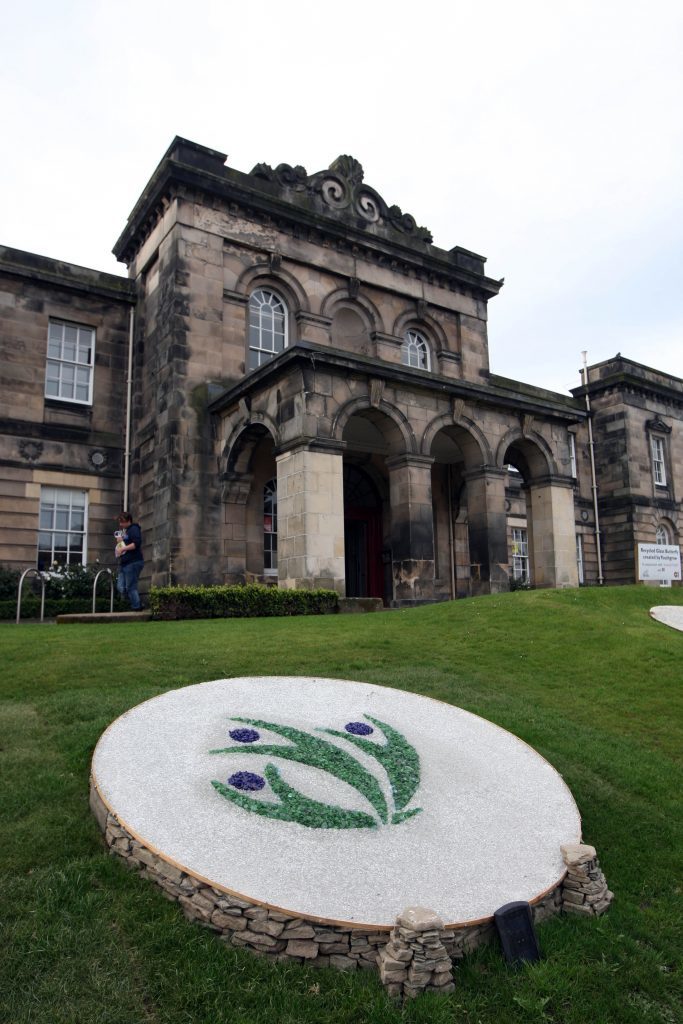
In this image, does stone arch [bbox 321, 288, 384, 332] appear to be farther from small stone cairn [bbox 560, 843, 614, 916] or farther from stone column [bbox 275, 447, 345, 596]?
small stone cairn [bbox 560, 843, 614, 916]

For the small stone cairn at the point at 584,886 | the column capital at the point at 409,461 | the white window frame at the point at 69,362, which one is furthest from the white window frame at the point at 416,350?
the small stone cairn at the point at 584,886

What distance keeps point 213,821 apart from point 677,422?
32.7 metres

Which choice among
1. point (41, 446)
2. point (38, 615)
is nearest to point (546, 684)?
point (38, 615)

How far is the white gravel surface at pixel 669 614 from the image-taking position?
11.0 metres

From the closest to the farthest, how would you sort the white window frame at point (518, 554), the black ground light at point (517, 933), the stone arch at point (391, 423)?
the black ground light at point (517, 933)
the stone arch at point (391, 423)
the white window frame at point (518, 554)

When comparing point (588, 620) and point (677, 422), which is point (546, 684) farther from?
point (677, 422)

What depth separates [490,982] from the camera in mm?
3604

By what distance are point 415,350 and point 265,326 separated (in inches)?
199

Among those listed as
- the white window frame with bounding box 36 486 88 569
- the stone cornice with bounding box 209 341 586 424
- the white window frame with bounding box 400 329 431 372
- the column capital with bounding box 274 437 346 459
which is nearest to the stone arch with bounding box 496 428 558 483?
the stone cornice with bounding box 209 341 586 424

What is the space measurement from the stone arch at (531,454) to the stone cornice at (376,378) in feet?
2.05

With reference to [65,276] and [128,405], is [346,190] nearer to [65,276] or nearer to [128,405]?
[65,276]

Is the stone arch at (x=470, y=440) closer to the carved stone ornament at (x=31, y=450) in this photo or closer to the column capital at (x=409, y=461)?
the column capital at (x=409, y=461)

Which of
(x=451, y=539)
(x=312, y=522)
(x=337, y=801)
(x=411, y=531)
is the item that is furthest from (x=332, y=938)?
(x=451, y=539)

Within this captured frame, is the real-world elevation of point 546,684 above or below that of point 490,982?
above
